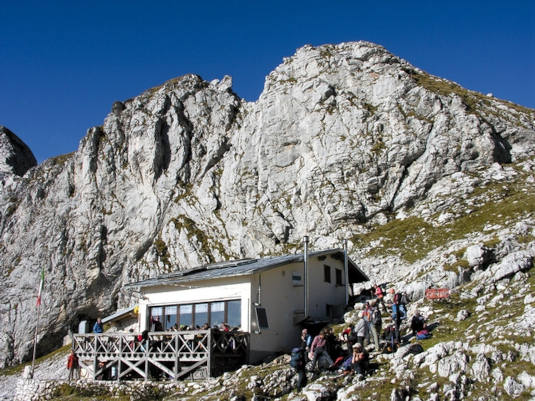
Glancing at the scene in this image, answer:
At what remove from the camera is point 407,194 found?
59188 mm

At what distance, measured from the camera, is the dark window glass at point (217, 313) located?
2980 cm

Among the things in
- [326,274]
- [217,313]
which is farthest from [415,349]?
[326,274]

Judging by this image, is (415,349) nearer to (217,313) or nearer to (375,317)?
(375,317)

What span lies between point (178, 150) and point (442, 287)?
63.4m

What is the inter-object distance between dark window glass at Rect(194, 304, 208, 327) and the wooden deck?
9.22ft

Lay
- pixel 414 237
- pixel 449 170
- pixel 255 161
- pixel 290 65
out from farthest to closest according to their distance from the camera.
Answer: pixel 290 65 < pixel 255 161 < pixel 449 170 < pixel 414 237

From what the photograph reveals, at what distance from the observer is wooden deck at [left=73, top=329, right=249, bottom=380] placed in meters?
26.1

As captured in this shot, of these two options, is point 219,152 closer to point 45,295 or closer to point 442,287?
point 45,295

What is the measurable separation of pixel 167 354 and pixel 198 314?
163 inches

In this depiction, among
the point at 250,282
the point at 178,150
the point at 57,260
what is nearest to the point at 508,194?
the point at 250,282

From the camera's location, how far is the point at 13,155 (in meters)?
116

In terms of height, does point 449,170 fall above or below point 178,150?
below

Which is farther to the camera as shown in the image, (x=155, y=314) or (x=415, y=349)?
(x=155, y=314)

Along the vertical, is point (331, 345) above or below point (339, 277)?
below
